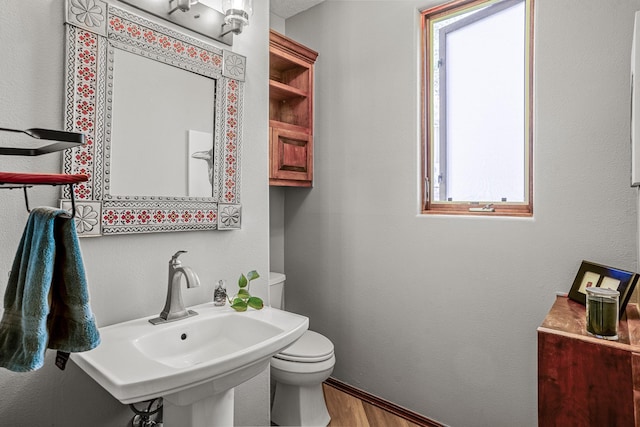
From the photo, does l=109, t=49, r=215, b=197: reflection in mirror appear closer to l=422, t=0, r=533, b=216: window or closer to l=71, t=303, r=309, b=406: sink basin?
l=71, t=303, r=309, b=406: sink basin

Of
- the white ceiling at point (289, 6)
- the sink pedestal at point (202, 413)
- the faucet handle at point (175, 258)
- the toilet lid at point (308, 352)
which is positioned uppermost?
the white ceiling at point (289, 6)

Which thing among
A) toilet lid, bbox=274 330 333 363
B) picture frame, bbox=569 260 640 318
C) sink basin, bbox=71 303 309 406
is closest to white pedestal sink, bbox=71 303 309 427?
sink basin, bbox=71 303 309 406

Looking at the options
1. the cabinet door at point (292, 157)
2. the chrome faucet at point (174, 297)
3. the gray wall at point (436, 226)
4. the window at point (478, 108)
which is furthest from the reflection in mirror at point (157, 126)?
the window at point (478, 108)

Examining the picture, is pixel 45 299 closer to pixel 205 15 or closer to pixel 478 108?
pixel 205 15

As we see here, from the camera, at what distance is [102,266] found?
119 centimetres

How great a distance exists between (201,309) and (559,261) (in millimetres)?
1498

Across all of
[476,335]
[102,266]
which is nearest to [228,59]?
[102,266]

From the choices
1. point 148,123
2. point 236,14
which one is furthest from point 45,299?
point 236,14

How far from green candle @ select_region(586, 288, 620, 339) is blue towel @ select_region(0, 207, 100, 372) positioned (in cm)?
128

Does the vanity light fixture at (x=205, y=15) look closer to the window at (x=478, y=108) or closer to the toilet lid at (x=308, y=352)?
the window at (x=478, y=108)

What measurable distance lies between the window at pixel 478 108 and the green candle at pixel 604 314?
705mm

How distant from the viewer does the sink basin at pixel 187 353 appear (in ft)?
2.77

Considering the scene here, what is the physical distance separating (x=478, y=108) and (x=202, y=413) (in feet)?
5.92

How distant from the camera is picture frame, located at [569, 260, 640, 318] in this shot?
1174 mm
